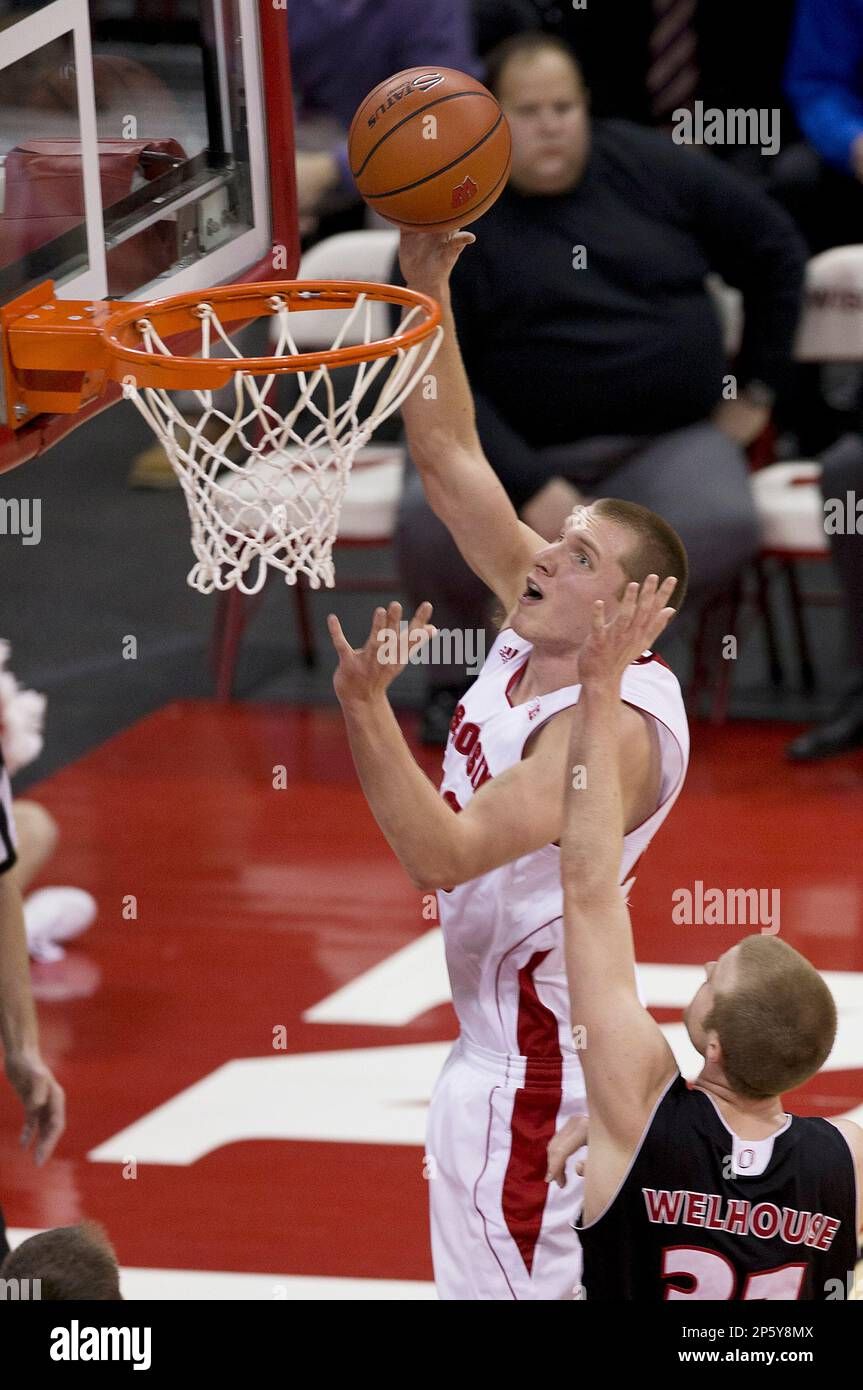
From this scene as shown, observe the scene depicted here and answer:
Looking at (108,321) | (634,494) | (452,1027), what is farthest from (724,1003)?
(634,494)

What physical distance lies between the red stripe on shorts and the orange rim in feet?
3.45

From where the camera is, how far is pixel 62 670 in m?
8.84

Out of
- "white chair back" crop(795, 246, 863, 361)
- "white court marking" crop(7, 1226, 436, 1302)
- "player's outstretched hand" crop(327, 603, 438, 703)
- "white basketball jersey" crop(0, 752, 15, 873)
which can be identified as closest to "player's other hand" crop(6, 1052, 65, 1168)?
"white basketball jersey" crop(0, 752, 15, 873)

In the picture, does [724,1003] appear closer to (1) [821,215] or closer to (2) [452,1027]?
(2) [452,1027]

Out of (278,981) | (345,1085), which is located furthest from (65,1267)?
(278,981)

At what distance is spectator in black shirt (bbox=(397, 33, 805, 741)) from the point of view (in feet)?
24.7

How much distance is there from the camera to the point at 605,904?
2969mm

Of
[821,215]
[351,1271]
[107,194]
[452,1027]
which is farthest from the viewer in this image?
[821,215]

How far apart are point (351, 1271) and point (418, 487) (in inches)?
152

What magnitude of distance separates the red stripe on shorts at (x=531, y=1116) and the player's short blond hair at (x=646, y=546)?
668mm

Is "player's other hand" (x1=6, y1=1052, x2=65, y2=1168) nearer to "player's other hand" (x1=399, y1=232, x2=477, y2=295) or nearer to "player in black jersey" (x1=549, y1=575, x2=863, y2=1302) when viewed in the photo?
"player in black jersey" (x1=549, y1=575, x2=863, y2=1302)

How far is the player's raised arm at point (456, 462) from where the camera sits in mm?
3941

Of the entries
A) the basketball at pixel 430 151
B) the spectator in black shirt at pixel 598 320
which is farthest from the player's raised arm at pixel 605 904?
the spectator in black shirt at pixel 598 320

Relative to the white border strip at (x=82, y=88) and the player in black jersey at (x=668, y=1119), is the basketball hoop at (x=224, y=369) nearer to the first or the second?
the white border strip at (x=82, y=88)
